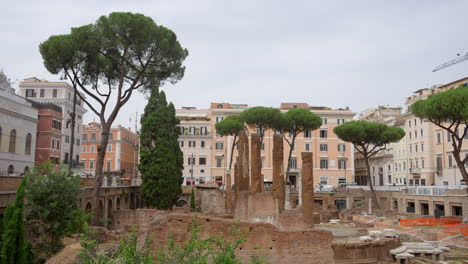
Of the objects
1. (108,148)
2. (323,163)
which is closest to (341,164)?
(323,163)

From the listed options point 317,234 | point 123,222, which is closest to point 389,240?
point 317,234

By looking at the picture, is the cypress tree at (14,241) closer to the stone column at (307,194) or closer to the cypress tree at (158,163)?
the stone column at (307,194)

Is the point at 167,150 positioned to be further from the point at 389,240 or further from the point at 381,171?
the point at 381,171

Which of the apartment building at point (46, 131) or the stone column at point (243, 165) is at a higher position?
the apartment building at point (46, 131)

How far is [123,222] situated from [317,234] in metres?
15.5

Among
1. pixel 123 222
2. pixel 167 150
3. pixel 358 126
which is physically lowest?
pixel 123 222

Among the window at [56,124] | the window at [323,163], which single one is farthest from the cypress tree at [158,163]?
the window at [323,163]

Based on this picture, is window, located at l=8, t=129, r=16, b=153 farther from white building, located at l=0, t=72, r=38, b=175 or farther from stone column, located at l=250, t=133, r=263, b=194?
stone column, located at l=250, t=133, r=263, b=194

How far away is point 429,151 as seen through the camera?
49.6 metres

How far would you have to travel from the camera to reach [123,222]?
86.5 feet

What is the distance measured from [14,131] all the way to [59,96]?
20.8m

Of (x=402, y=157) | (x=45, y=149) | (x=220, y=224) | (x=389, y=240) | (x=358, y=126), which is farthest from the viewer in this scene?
(x=402, y=157)

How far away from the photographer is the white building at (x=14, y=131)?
24.9 meters

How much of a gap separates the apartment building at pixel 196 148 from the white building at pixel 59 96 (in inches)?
577
